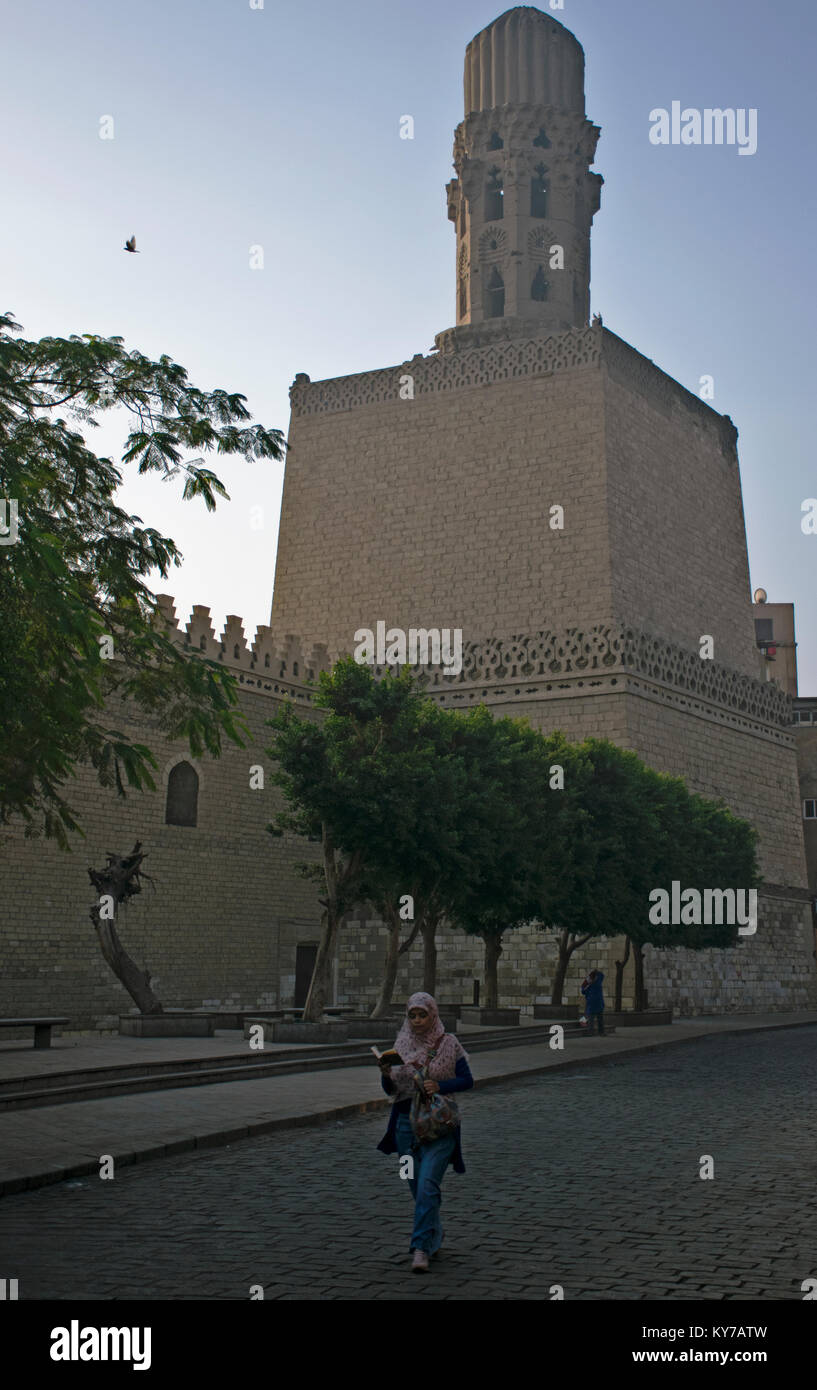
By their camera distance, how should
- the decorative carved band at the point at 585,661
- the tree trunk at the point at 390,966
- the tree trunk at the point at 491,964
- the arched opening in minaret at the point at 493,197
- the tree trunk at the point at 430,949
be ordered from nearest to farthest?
the tree trunk at the point at 390,966 < the tree trunk at the point at 430,949 < the tree trunk at the point at 491,964 < the decorative carved band at the point at 585,661 < the arched opening in minaret at the point at 493,197

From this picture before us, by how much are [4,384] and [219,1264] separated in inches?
263

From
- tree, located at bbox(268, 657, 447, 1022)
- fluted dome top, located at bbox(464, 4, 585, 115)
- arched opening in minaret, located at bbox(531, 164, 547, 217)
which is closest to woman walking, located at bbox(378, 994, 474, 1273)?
tree, located at bbox(268, 657, 447, 1022)

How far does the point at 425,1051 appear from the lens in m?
7.27

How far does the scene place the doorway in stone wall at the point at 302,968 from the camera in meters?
33.2

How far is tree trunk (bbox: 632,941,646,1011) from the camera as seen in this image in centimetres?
3159

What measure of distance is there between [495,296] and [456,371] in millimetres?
5964

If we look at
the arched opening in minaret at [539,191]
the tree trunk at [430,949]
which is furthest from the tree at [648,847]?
the arched opening in minaret at [539,191]

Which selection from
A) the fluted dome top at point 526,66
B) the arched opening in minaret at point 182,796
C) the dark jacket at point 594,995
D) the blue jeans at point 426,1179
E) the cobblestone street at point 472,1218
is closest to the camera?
the cobblestone street at point 472,1218

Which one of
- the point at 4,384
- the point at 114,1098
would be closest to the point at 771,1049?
the point at 114,1098

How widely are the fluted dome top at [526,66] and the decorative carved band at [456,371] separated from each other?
1018cm

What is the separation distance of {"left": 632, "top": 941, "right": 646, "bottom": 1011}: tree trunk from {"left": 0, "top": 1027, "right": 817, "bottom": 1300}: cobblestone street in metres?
18.9

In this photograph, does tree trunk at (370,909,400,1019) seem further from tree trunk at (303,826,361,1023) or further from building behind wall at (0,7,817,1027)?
Result: building behind wall at (0,7,817,1027)

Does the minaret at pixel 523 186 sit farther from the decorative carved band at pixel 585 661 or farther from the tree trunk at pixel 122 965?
the tree trunk at pixel 122 965
